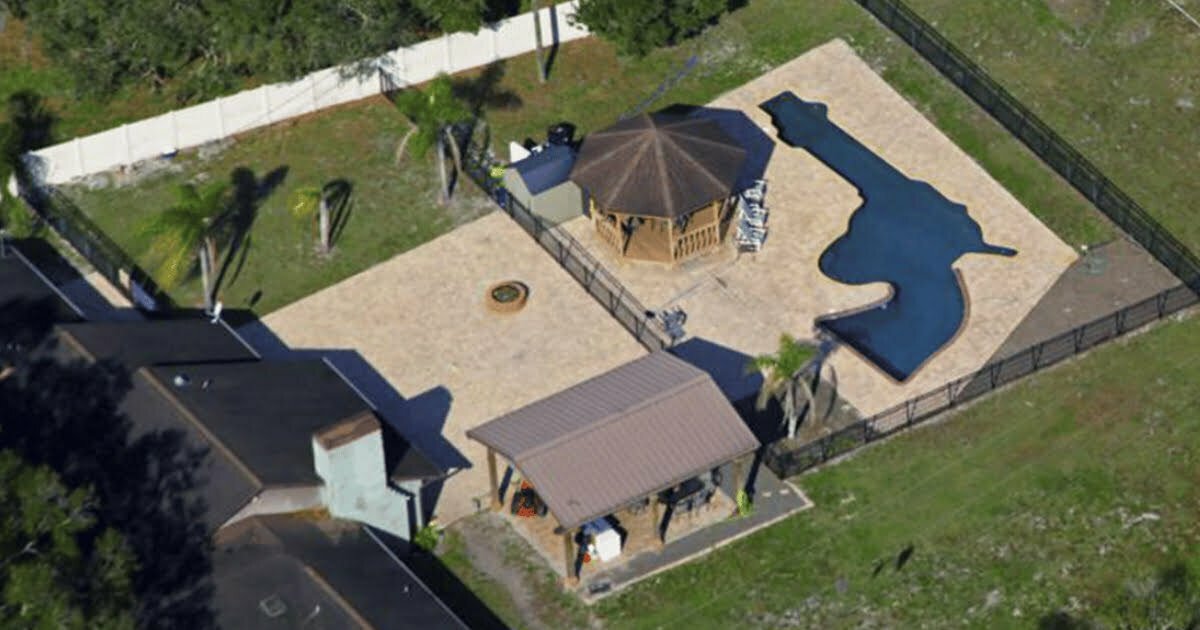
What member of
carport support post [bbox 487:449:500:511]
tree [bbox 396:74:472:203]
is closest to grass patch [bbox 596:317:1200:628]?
carport support post [bbox 487:449:500:511]

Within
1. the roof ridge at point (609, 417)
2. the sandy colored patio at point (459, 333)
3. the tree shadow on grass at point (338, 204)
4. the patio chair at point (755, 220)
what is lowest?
the sandy colored patio at point (459, 333)

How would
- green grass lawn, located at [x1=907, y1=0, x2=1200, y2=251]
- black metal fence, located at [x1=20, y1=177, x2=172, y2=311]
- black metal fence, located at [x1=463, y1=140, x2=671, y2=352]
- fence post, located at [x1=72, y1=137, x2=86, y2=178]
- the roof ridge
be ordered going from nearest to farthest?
the roof ridge, black metal fence, located at [x1=463, y1=140, x2=671, y2=352], black metal fence, located at [x1=20, y1=177, x2=172, y2=311], fence post, located at [x1=72, y1=137, x2=86, y2=178], green grass lawn, located at [x1=907, y1=0, x2=1200, y2=251]

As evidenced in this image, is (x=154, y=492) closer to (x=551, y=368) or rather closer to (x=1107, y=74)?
(x=551, y=368)

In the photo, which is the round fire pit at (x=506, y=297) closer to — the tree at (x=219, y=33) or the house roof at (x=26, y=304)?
the tree at (x=219, y=33)

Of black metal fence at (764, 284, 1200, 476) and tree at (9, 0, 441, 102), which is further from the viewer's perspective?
tree at (9, 0, 441, 102)

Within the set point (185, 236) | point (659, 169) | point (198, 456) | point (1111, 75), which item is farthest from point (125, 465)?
point (1111, 75)

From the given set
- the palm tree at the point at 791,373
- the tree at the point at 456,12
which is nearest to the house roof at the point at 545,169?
the tree at the point at 456,12

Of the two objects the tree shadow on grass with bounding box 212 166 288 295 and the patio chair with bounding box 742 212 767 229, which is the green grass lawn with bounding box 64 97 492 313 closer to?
the tree shadow on grass with bounding box 212 166 288 295
